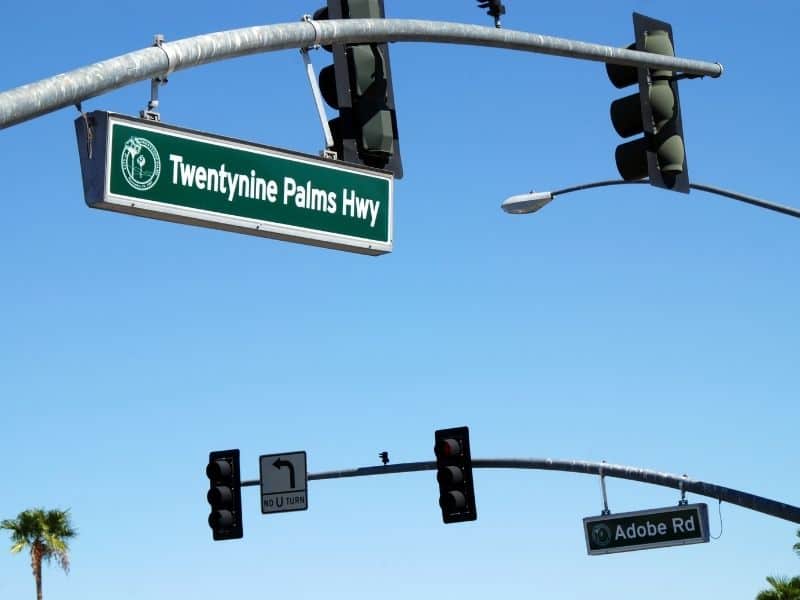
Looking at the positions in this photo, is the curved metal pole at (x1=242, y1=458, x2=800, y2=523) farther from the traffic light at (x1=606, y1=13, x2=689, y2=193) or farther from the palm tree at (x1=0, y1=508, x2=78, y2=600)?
the palm tree at (x1=0, y1=508, x2=78, y2=600)

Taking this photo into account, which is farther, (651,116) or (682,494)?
(682,494)

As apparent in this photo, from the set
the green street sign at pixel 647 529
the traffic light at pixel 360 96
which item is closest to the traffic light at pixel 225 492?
the green street sign at pixel 647 529

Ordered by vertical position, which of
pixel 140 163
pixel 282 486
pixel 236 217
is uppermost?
pixel 282 486

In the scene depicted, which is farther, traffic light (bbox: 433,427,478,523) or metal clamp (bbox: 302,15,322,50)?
traffic light (bbox: 433,427,478,523)

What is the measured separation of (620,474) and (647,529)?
3.72ft

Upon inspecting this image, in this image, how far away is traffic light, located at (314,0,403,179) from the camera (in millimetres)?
11008

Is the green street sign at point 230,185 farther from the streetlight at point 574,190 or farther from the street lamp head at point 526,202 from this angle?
the street lamp head at point 526,202

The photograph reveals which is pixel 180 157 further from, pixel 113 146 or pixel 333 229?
pixel 333 229

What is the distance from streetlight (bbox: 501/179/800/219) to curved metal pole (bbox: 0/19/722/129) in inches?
163

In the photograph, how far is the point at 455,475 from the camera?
2386 cm

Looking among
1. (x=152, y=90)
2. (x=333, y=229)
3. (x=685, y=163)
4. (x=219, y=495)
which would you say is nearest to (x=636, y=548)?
(x=219, y=495)

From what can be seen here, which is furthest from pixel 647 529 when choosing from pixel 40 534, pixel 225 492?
pixel 40 534

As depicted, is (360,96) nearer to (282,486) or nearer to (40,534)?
(282,486)

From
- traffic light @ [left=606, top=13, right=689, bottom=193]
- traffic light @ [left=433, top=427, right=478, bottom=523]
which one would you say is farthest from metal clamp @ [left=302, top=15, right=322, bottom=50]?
traffic light @ [left=433, top=427, right=478, bottom=523]
